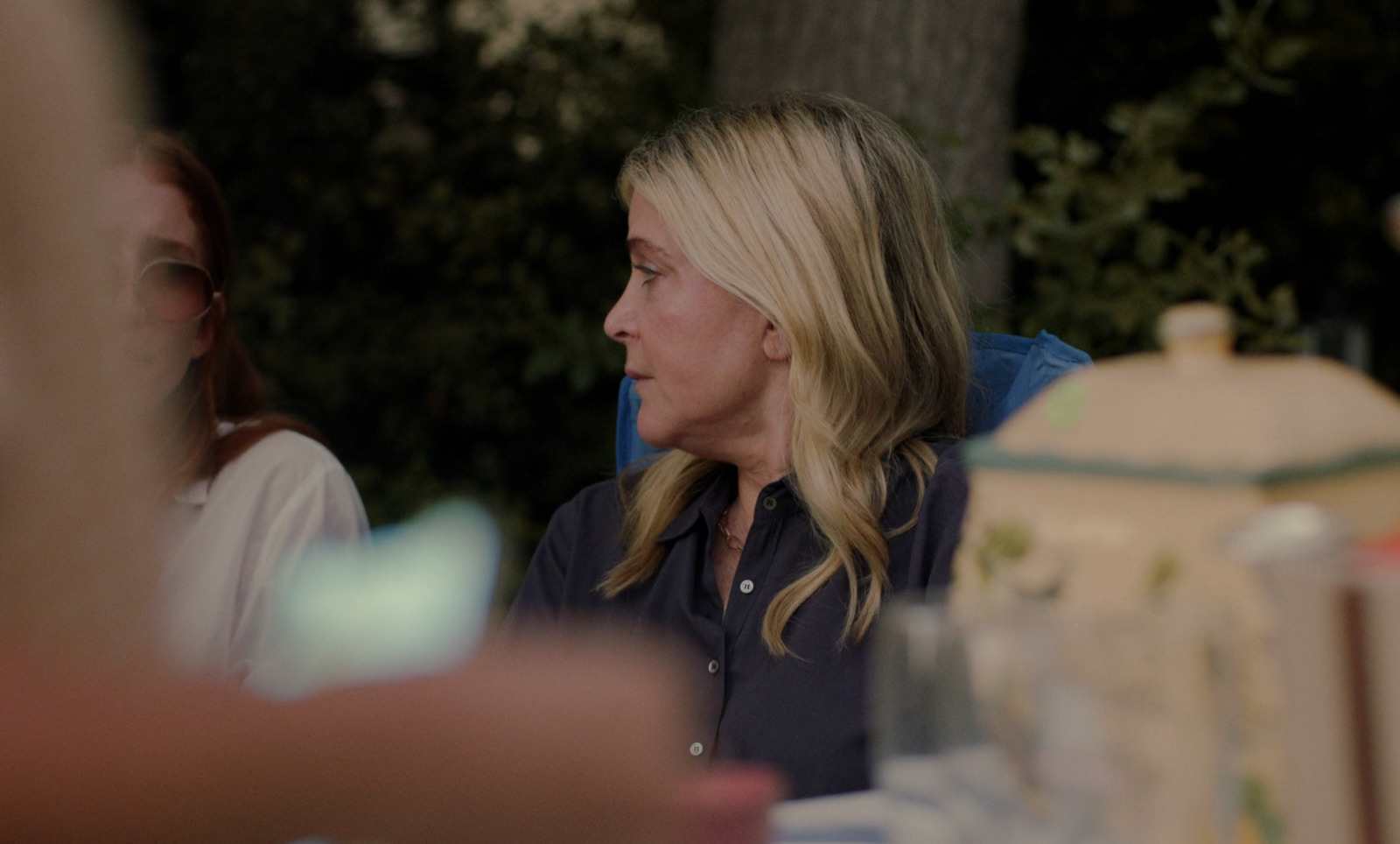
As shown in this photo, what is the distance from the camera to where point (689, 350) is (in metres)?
2.08

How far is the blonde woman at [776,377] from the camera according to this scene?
1938mm

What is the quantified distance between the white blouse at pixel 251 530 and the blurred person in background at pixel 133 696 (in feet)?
4.89

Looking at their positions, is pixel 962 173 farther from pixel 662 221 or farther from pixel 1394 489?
pixel 1394 489

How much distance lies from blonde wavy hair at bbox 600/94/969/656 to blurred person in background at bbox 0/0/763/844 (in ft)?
4.39

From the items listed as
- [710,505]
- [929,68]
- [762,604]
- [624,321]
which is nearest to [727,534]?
[710,505]

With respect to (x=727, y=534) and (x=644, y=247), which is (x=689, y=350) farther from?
(x=727, y=534)

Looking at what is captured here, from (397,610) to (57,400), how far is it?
0.18 metres

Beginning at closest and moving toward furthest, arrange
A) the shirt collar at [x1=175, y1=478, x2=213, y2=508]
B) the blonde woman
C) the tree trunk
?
1. the blonde woman
2. the shirt collar at [x1=175, y1=478, x2=213, y2=508]
3. the tree trunk

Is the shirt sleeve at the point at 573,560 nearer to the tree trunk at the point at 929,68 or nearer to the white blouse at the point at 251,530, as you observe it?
the white blouse at the point at 251,530

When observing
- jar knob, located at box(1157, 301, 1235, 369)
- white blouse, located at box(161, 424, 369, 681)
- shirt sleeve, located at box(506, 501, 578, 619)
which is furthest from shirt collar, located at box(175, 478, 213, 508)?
jar knob, located at box(1157, 301, 1235, 369)

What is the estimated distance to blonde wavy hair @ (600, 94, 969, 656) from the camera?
2021mm

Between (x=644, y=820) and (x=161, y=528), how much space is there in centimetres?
28

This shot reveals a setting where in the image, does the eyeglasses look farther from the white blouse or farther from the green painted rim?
the green painted rim

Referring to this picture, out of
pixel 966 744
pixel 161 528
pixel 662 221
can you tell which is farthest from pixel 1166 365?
pixel 662 221
